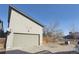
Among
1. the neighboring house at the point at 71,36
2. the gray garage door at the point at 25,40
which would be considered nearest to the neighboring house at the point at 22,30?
the gray garage door at the point at 25,40

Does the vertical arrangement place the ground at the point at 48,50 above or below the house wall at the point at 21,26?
below

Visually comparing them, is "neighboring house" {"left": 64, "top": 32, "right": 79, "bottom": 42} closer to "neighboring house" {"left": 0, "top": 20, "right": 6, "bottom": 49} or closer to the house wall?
the house wall

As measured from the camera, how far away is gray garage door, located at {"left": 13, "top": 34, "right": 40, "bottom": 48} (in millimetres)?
4957

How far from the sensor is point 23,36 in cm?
498

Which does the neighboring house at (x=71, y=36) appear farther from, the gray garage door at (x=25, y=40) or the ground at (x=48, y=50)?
the gray garage door at (x=25, y=40)

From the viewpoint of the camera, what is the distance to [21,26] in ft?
16.3

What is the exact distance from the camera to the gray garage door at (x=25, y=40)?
4957mm

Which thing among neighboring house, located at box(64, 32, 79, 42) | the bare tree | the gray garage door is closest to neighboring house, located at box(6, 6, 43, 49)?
the gray garage door

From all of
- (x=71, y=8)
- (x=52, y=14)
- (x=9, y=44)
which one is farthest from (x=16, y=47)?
(x=71, y=8)

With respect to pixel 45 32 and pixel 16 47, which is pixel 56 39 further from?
pixel 16 47

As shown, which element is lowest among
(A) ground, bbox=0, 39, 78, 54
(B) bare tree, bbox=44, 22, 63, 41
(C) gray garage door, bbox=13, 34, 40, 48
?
(A) ground, bbox=0, 39, 78, 54

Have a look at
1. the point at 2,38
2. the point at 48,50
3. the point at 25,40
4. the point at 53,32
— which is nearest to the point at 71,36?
the point at 53,32

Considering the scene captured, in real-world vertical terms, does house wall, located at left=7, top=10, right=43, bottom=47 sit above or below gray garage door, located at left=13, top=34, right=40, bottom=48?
above

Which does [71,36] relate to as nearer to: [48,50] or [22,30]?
[48,50]
